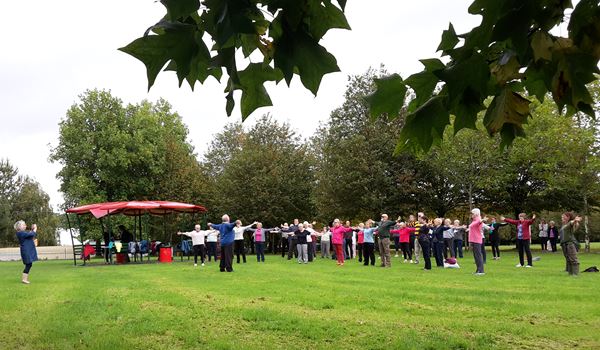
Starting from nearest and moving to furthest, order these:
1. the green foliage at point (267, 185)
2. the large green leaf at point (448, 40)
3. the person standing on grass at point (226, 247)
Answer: the large green leaf at point (448, 40)
the person standing on grass at point (226, 247)
the green foliage at point (267, 185)

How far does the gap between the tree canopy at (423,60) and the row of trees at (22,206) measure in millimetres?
72073

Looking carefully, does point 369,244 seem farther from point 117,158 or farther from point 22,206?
point 22,206

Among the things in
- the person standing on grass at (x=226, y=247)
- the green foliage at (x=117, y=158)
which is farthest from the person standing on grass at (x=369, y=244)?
the green foliage at (x=117, y=158)

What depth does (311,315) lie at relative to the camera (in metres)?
8.65

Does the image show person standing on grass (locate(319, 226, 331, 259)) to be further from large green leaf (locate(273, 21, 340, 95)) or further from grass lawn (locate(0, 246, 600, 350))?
large green leaf (locate(273, 21, 340, 95))

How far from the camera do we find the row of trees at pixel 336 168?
112 ft

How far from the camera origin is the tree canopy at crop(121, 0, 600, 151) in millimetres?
2553

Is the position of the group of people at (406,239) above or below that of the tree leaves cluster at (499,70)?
below

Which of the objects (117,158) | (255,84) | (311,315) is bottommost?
(311,315)

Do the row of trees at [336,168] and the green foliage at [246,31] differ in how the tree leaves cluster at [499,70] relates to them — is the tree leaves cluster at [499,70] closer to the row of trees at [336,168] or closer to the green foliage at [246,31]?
the green foliage at [246,31]

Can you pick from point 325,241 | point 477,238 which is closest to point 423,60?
point 477,238

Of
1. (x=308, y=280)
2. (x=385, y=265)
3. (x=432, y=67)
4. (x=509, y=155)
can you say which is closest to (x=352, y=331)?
(x=432, y=67)

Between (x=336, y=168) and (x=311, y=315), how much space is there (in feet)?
100

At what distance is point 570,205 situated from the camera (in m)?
39.6
